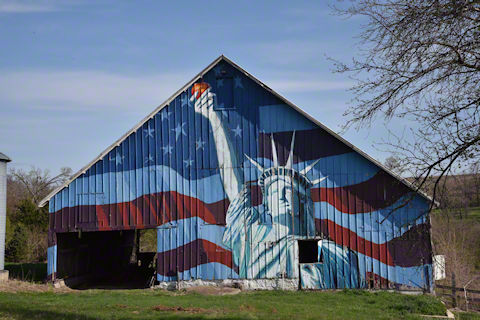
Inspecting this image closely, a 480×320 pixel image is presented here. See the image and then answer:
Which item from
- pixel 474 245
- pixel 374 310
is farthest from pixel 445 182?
pixel 474 245

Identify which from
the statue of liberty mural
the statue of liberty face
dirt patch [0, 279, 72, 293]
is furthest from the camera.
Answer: the statue of liberty face

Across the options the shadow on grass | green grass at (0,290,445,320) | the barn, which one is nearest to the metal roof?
the barn

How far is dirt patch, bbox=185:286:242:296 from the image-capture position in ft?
65.1

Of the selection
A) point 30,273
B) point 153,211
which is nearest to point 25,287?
point 153,211

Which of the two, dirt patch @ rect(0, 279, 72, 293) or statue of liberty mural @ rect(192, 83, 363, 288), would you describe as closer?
dirt patch @ rect(0, 279, 72, 293)

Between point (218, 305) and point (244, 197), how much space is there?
547cm

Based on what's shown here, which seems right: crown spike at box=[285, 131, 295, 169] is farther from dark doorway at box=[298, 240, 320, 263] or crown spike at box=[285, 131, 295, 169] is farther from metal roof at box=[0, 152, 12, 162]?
metal roof at box=[0, 152, 12, 162]

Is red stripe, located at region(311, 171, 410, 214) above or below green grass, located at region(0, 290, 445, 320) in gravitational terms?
above

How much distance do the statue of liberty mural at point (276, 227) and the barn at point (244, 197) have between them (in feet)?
0.12

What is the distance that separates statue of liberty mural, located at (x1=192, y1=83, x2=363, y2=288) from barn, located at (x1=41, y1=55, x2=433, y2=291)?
0.04 m

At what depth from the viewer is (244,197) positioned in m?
21.0

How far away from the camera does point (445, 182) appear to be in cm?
934

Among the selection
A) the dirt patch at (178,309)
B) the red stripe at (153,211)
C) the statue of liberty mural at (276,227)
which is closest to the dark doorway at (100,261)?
the red stripe at (153,211)

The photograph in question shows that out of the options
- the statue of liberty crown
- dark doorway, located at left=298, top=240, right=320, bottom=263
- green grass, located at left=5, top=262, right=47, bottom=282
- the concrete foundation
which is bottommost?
the concrete foundation
